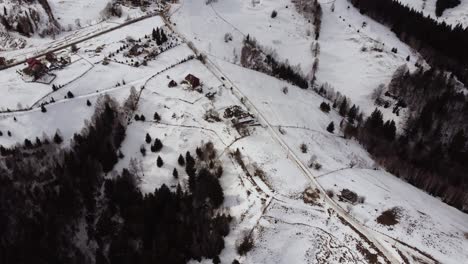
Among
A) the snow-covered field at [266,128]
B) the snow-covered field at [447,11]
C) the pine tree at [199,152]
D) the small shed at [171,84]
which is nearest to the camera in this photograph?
the snow-covered field at [266,128]

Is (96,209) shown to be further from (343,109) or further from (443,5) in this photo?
(443,5)

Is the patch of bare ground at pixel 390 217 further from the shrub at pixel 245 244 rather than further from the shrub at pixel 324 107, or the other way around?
the shrub at pixel 324 107

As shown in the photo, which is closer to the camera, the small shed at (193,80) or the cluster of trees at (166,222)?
the cluster of trees at (166,222)

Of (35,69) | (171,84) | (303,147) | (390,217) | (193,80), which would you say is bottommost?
(390,217)

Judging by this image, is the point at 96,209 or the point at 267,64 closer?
the point at 96,209

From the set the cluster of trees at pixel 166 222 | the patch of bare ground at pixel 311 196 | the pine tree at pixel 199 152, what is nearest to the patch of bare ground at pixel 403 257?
the patch of bare ground at pixel 311 196

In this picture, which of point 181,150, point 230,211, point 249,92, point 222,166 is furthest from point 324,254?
point 249,92

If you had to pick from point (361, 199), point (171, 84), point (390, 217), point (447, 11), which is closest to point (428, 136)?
point (361, 199)

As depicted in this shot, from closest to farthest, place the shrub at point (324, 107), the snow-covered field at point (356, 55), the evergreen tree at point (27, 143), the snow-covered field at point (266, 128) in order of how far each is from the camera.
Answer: the snow-covered field at point (266, 128)
the evergreen tree at point (27, 143)
the shrub at point (324, 107)
the snow-covered field at point (356, 55)
